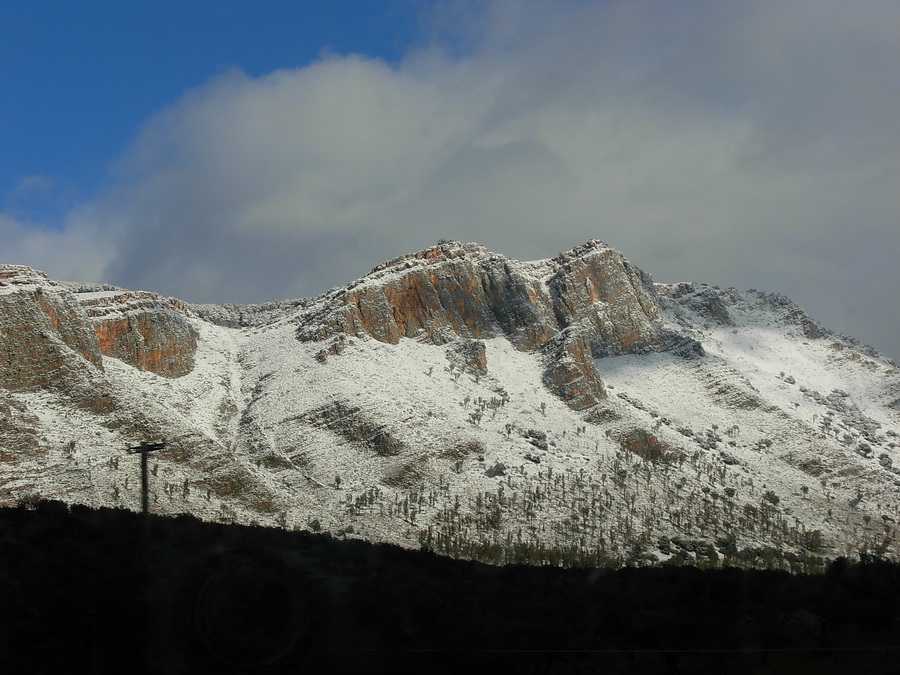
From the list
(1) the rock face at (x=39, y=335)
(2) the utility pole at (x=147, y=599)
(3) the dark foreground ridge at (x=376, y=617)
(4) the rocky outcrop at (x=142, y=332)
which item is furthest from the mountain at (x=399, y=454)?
(2) the utility pole at (x=147, y=599)

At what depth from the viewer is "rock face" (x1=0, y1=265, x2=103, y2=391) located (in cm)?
13488

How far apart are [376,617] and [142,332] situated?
154 meters

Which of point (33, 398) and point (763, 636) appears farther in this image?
point (33, 398)

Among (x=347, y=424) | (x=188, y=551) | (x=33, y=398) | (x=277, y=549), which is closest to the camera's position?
(x=188, y=551)

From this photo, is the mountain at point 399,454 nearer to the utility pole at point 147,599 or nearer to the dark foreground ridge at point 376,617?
the dark foreground ridge at point 376,617

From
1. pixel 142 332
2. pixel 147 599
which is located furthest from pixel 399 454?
pixel 147 599

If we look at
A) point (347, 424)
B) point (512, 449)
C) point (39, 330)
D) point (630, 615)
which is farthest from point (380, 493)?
point (630, 615)

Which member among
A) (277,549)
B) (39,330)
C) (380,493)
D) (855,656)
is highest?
(39,330)

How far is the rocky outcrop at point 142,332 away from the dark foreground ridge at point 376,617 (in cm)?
13625

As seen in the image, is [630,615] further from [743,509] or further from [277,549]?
[743,509]

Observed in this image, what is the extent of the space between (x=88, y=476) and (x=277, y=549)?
76758mm

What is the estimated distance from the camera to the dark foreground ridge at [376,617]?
3097 centimetres

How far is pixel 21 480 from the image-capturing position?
112 meters

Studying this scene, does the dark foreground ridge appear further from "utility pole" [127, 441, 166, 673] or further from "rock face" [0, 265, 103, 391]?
"rock face" [0, 265, 103, 391]
